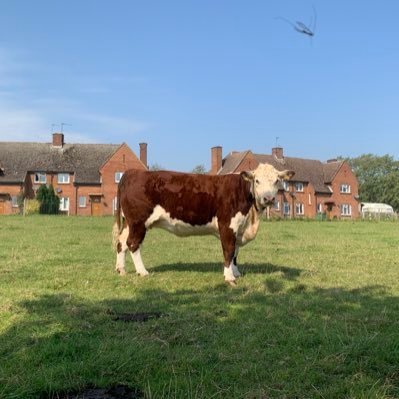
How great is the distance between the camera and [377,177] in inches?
4690

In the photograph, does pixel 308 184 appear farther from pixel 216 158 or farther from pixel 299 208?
pixel 216 158

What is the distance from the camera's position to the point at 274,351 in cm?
491

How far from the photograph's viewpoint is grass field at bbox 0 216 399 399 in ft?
13.4

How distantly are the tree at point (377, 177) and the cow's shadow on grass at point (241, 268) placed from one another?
10765 centimetres

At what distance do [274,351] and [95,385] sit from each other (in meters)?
1.76

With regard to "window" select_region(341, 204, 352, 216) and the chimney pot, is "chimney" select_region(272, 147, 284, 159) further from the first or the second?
"window" select_region(341, 204, 352, 216)

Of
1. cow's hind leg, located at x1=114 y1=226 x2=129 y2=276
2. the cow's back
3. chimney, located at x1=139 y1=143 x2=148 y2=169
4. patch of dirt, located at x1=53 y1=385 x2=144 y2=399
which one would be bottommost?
patch of dirt, located at x1=53 y1=385 x2=144 y2=399

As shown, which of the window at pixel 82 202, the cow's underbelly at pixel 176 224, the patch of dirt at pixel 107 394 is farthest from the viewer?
the window at pixel 82 202

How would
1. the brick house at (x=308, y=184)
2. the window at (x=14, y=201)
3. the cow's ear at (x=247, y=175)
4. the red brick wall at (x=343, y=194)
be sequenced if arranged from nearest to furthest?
the cow's ear at (x=247, y=175), the window at (x=14, y=201), the brick house at (x=308, y=184), the red brick wall at (x=343, y=194)

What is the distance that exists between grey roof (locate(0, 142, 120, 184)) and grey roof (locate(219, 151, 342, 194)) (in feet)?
52.6

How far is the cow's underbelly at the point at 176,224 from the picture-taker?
33.2 ft

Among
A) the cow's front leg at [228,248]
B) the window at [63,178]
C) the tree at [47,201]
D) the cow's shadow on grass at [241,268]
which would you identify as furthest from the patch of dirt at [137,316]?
the window at [63,178]

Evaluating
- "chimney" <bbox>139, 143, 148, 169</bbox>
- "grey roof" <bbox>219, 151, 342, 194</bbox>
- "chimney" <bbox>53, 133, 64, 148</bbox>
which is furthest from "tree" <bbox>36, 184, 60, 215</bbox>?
→ "grey roof" <bbox>219, 151, 342, 194</bbox>

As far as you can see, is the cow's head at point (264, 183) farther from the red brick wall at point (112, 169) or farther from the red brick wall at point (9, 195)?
the red brick wall at point (9, 195)
